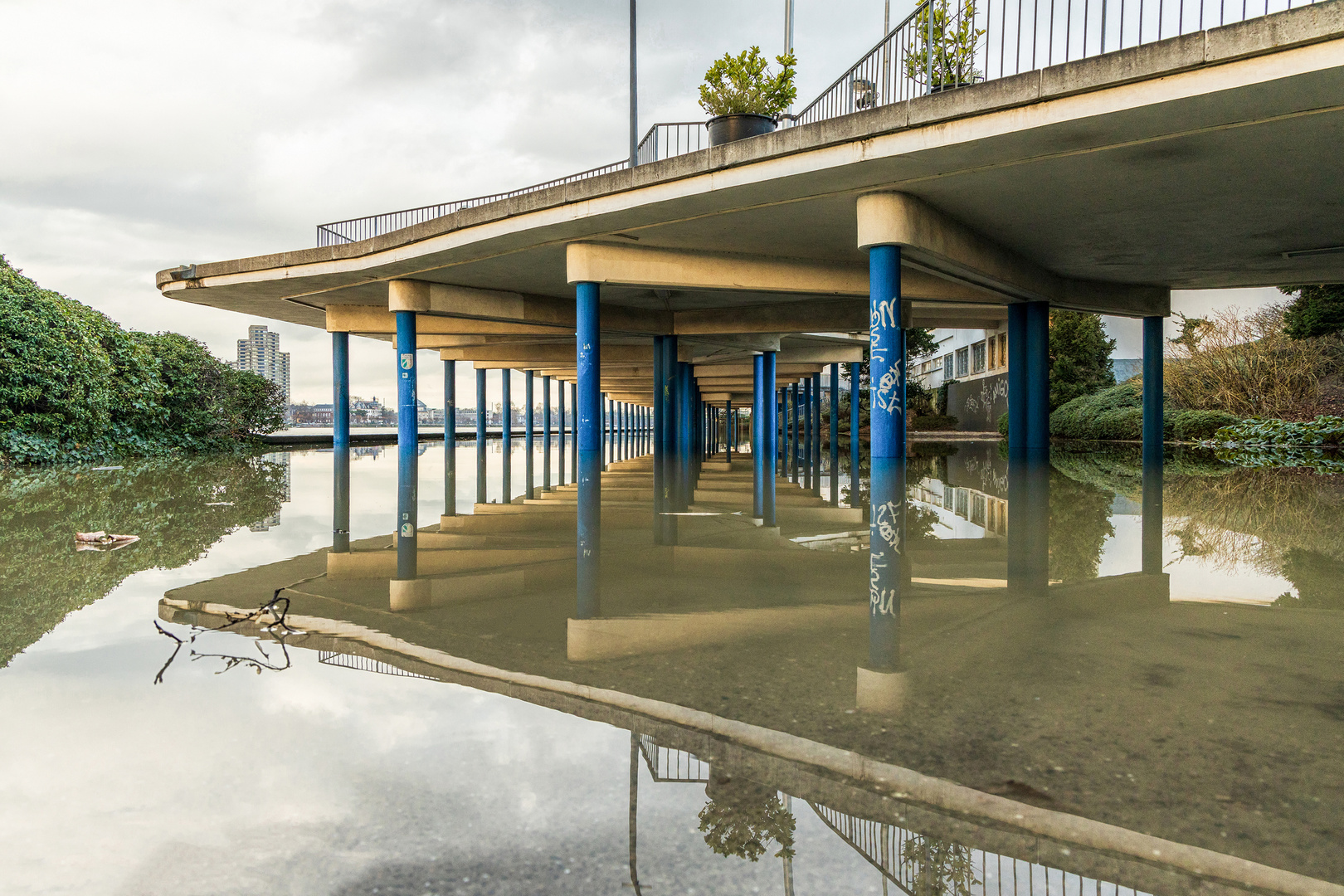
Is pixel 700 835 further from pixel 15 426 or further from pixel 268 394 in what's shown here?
pixel 268 394

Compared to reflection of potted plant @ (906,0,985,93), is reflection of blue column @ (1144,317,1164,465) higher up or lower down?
lower down

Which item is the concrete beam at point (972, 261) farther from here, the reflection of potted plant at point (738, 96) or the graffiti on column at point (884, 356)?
the reflection of potted plant at point (738, 96)

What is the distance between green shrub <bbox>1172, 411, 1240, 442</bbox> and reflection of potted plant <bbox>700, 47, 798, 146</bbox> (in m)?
20.8

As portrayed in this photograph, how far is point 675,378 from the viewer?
25344 millimetres

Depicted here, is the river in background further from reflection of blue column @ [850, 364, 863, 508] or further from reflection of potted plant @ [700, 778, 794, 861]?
reflection of blue column @ [850, 364, 863, 508]

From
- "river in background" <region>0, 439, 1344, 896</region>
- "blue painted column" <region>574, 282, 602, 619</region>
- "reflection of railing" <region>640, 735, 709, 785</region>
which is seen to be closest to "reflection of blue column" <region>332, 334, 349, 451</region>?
"blue painted column" <region>574, 282, 602, 619</region>

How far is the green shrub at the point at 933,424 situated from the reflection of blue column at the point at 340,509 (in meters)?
37.7

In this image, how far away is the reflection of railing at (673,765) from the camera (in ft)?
7.51

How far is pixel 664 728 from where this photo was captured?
105 inches

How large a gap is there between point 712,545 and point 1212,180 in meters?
8.89

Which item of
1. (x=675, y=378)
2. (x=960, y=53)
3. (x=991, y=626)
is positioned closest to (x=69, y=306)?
(x=675, y=378)

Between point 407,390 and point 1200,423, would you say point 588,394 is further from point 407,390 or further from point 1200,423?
point 1200,423

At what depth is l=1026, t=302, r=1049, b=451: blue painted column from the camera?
62.4 feet

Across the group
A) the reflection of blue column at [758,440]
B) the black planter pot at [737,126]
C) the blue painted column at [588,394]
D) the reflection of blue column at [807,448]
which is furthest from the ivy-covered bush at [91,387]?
the reflection of blue column at [807,448]
